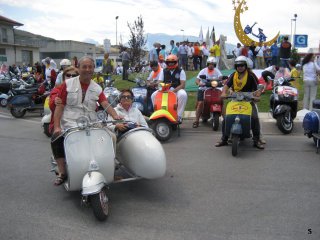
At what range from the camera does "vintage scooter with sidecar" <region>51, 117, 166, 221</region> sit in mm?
3680

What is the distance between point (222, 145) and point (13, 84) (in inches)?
370

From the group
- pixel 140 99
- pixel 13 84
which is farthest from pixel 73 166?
pixel 13 84

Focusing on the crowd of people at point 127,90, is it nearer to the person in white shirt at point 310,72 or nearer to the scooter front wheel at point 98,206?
the person in white shirt at point 310,72

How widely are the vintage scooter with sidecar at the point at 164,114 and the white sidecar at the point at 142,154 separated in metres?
2.81

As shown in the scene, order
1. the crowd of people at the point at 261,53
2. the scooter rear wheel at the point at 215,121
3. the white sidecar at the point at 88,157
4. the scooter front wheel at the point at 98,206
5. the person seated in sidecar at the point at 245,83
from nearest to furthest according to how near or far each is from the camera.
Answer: the scooter front wheel at the point at 98,206, the white sidecar at the point at 88,157, the person seated in sidecar at the point at 245,83, the scooter rear wheel at the point at 215,121, the crowd of people at the point at 261,53

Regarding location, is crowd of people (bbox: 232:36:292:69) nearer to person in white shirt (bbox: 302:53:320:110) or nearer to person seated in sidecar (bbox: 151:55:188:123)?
person in white shirt (bbox: 302:53:320:110)

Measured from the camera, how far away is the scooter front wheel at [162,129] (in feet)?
24.5

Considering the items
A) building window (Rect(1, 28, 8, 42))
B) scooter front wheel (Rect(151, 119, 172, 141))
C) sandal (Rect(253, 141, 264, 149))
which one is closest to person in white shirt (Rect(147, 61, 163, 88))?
scooter front wheel (Rect(151, 119, 172, 141))

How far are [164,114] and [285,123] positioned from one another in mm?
2897

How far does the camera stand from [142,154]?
165 inches

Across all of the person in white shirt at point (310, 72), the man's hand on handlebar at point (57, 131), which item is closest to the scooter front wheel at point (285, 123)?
the person in white shirt at point (310, 72)

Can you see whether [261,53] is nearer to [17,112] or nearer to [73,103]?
[17,112]

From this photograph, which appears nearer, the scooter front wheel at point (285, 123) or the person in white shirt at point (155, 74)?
the scooter front wheel at point (285, 123)

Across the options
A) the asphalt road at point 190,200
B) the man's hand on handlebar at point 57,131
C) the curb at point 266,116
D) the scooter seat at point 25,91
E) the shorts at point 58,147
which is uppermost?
the scooter seat at point 25,91
